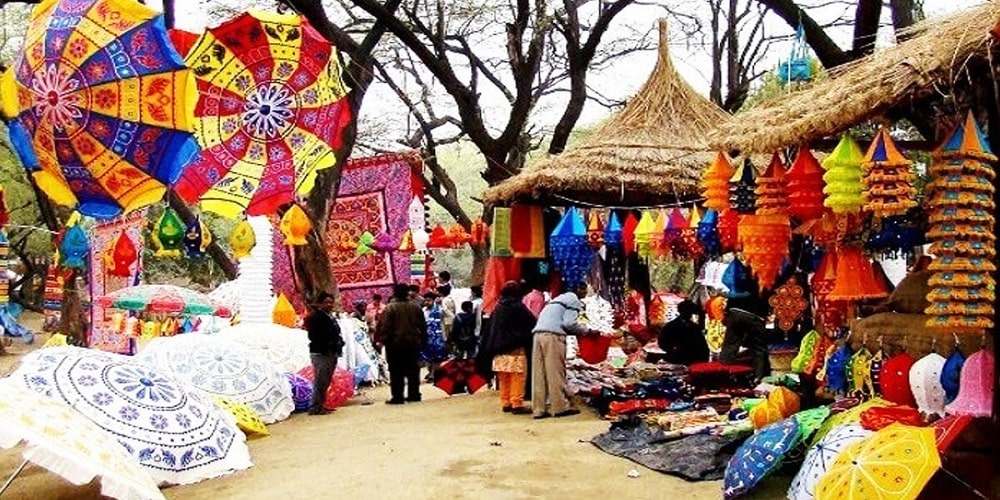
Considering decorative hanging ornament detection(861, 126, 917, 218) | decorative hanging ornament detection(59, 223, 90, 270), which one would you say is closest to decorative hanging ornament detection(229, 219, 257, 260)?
decorative hanging ornament detection(59, 223, 90, 270)

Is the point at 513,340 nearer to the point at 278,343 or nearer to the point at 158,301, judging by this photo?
the point at 278,343

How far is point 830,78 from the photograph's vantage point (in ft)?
21.1

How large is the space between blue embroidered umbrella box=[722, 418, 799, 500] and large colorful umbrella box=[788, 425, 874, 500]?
187 millimetres

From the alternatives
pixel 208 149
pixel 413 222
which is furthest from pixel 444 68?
pixel 208 149

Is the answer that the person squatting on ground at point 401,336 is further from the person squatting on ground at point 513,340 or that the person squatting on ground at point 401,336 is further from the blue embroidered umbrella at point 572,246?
the blue embroidered umbrella at point 572,246

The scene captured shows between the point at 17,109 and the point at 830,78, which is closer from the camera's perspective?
the point at 17,109

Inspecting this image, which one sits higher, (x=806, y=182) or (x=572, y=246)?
(x=806, y=182)

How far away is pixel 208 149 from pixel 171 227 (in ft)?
7.46

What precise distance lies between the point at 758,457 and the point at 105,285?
43.2 ft

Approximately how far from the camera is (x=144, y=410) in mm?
6570

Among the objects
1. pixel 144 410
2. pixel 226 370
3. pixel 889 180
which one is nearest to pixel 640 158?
pixel 226 370

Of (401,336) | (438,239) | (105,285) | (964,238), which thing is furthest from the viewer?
(105,285)

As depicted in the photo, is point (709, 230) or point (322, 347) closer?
point (709, 230)

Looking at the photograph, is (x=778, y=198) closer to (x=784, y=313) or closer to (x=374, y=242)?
(x=784, y=313)
